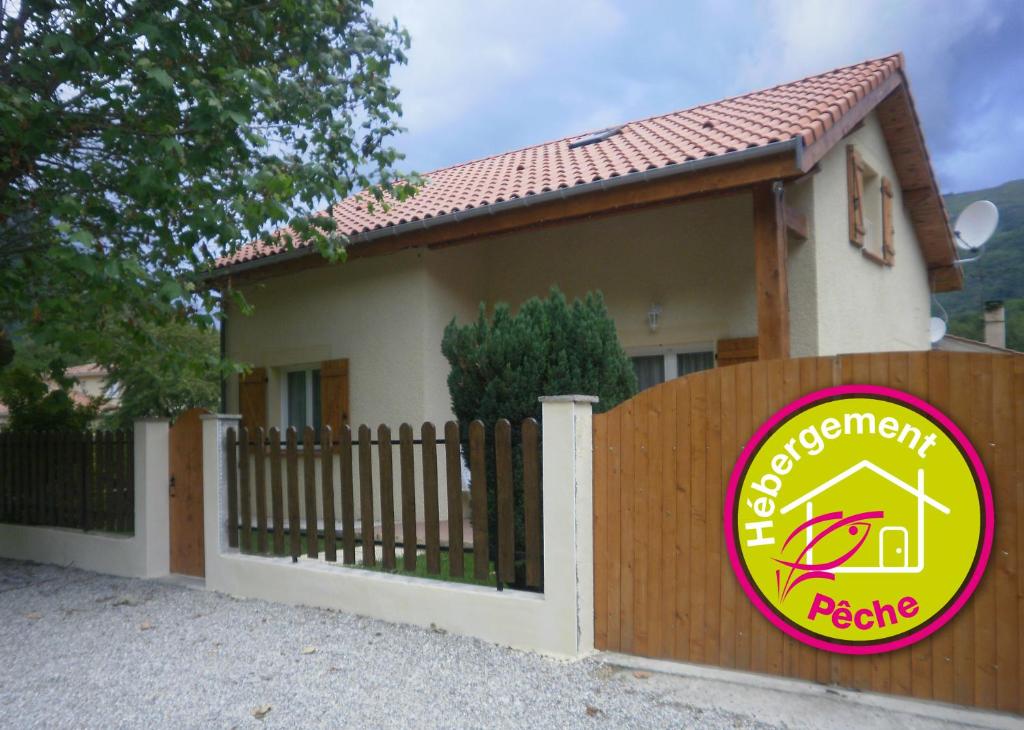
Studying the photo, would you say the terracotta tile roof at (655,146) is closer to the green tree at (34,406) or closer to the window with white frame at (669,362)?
the window with white frame at (669,362)

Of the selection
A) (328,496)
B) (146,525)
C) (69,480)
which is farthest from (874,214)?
(69,480)

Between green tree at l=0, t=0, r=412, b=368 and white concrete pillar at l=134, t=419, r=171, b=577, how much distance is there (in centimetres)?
91

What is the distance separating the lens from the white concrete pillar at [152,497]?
744 cm

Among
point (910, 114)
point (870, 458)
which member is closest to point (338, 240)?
point (870, 458)

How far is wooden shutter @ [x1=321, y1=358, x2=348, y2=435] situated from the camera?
995 centimetres

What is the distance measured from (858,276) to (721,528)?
19.4ft

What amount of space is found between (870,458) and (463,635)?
9.03 feet

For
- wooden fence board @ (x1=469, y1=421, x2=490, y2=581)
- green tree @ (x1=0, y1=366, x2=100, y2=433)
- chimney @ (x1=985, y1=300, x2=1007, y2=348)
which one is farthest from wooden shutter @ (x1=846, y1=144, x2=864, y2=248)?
chimney @ (x1=985, y1=300, x2=1007, y2=348)

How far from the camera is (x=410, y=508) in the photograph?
5.69 m

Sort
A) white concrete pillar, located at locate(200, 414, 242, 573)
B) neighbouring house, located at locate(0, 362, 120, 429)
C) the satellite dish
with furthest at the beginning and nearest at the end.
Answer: neighbouring house, located at locate(0, 362, 120, 429) → the satellite dish → white concrete pillar, located at locate(200, 414, 242, 573)

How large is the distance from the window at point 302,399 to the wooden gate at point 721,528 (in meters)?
6.95

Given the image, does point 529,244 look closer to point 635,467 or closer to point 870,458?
point 635,467

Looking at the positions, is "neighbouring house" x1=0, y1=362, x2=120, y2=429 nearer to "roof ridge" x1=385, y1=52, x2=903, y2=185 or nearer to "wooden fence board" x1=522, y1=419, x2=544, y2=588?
"roof ridge" x1=385, y1=52, x2=903, y2=185

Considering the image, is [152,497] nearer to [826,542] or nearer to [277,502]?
[277,502]
